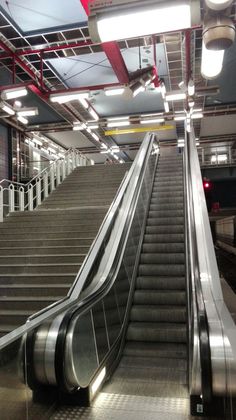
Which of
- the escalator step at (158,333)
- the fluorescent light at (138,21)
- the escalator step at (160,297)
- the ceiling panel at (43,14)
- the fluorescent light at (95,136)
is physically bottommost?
the escalator step at (158,333)

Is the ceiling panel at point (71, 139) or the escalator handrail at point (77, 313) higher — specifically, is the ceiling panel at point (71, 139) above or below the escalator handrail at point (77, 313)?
above

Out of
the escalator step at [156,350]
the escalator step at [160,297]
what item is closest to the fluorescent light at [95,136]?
the escalator step at [160,297]

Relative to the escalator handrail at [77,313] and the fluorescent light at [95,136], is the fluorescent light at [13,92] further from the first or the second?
the fluorescent light at [95,136]

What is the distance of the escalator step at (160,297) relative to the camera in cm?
507

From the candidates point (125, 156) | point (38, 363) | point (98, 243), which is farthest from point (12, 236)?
point (125, 156)

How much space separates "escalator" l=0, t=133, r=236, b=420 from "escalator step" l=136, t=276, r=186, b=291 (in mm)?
14

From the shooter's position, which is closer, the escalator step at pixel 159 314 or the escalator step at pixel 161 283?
the escalator step at pixel 159 314

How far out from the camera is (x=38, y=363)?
9.37 ft

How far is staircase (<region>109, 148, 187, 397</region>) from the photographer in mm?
3639

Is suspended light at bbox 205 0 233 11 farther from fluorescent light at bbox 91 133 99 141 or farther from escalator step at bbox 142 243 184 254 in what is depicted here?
fluorescent light at bbox 91 133 99 141

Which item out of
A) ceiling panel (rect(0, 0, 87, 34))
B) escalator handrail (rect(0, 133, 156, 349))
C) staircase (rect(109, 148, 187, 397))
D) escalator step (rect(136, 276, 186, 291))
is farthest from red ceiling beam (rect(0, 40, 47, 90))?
escalator step (rect(136, 276, 186, 291))

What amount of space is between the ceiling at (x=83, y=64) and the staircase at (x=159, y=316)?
361 cm

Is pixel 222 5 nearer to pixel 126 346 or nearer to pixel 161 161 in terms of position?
pixel 126 346

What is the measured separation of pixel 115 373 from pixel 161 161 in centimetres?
835
